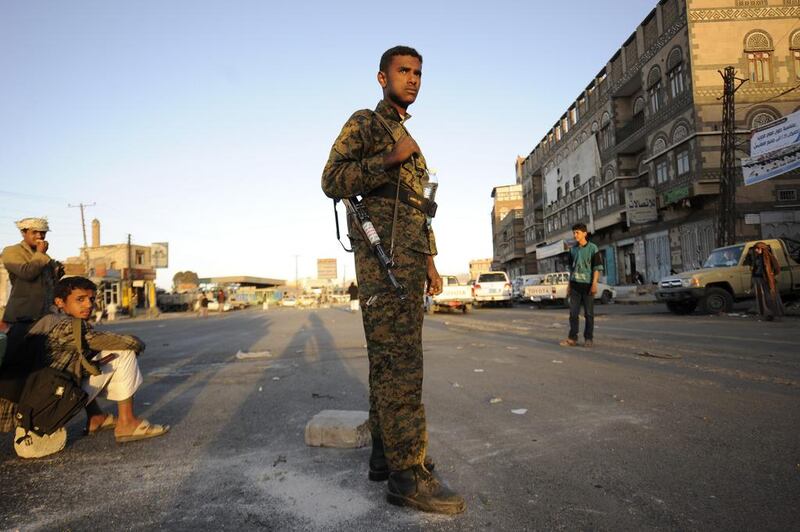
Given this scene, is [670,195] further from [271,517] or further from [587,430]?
[271,517]

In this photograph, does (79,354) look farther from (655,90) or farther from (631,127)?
(631,127)

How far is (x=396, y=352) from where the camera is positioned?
2203mm

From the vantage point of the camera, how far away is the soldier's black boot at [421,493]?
1923mm

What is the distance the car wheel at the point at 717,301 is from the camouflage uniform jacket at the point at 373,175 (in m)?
13.9

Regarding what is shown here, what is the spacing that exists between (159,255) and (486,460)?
213ft

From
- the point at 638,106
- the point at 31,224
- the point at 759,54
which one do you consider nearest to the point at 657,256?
the point at 638,106

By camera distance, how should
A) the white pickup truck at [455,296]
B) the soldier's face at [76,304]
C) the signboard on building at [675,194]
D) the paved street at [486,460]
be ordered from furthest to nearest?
the signboard on building at [675,194], the white pickup truck at [455,296], the soldier's face at [76,304], the paved street at [486,460]

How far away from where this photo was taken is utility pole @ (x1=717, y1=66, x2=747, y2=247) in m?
22.9

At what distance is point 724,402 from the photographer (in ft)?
11.5

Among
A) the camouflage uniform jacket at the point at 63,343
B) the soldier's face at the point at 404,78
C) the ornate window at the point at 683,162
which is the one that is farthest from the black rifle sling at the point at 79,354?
the ornate window at the point at 683,162

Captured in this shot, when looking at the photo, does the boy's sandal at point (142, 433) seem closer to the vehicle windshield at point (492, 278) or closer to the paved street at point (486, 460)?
the paved street at point (486, 460)

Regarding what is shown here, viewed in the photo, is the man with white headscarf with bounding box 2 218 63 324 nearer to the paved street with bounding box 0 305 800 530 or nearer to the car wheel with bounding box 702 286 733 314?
the paved street with bounding box 0 305 800 530

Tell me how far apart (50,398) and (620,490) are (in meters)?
2.99

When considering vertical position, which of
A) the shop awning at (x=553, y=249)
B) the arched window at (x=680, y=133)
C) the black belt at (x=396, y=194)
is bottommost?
the black belt at (x=396, y=194)
